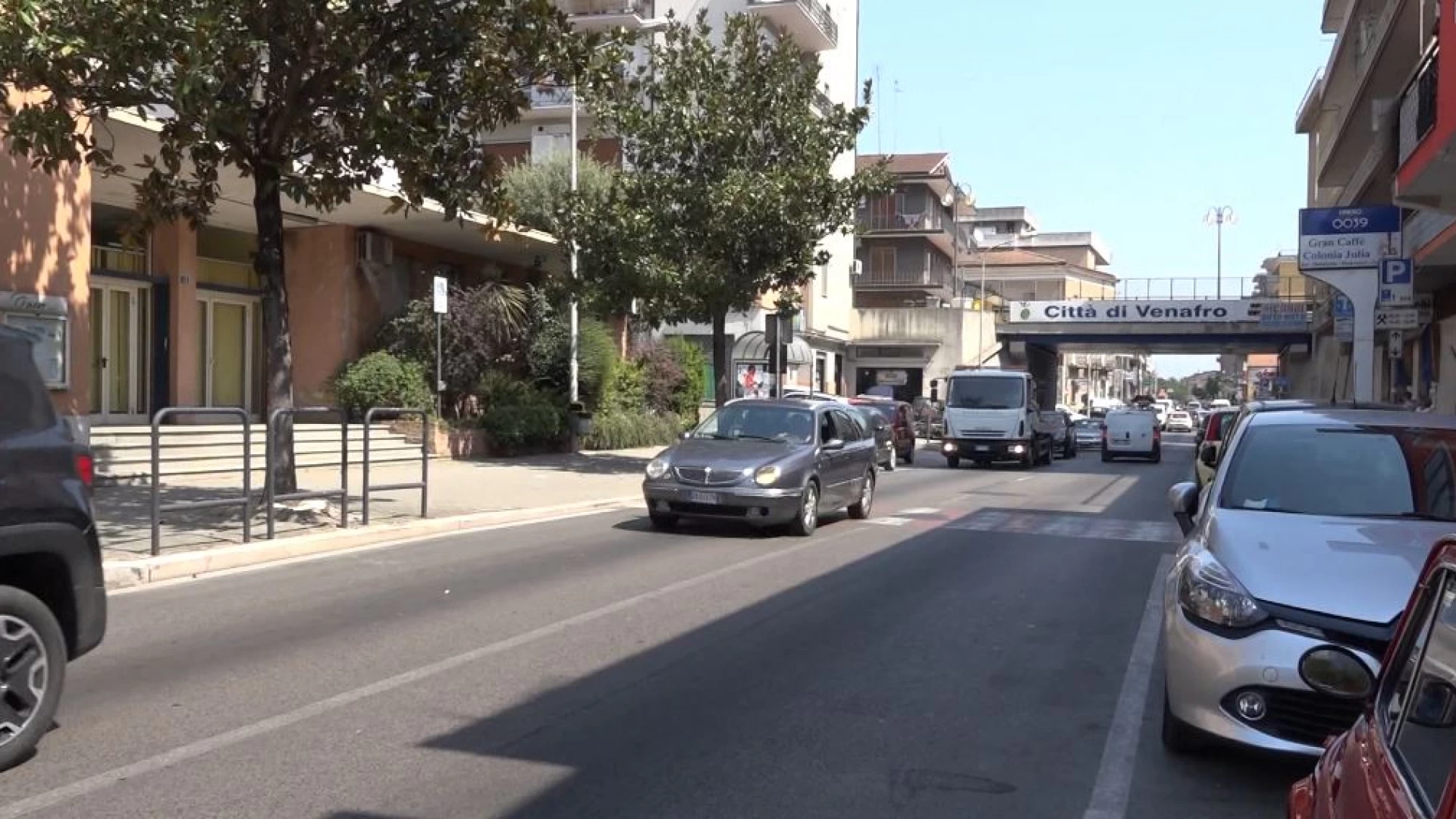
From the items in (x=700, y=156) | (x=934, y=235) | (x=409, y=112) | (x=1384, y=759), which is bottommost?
(x=1384, y=759)

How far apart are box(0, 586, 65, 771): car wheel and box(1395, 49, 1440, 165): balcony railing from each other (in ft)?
43.7

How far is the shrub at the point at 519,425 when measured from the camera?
23.7m

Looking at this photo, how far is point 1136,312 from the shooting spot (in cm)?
5347

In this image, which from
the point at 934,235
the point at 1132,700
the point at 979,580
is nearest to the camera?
the point at 1132,700

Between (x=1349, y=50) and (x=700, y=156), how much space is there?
70.9 ft

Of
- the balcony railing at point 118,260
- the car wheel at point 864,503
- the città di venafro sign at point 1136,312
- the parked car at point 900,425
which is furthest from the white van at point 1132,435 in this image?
the balcony railing at point 118,260

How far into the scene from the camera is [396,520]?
1334cm

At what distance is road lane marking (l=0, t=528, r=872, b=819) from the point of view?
4773 millimetres

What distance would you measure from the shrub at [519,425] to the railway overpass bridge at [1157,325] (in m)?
35.7

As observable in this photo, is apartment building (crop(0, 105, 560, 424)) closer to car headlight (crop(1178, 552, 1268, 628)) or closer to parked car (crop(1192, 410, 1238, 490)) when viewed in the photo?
car headlight (crop(1178, 552, 1268, 628))

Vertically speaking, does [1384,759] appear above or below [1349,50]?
below

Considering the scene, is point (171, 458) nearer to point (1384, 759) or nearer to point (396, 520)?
point (396, 520)

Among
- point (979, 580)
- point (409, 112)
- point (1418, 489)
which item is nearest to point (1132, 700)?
point (1418, 489)

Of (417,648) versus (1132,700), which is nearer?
(1132,700)
